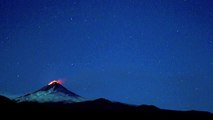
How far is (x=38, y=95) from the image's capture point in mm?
44375

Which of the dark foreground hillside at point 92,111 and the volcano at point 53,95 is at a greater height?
the volcano at point 53,95

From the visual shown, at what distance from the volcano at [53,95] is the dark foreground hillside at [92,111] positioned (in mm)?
7064

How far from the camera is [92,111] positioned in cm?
3020

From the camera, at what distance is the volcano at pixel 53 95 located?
41219mm

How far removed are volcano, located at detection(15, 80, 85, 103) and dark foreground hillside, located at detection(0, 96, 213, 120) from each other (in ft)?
23.2

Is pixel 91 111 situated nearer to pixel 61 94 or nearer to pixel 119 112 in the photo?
pixel 119 112

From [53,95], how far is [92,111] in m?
16.1

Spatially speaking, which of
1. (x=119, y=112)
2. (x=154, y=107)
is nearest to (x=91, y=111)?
(x=119, y=112)

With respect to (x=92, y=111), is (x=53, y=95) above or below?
above

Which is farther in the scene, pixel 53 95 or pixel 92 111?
pixel 53 95

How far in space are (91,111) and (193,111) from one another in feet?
44.1

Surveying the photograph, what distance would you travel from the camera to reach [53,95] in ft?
146

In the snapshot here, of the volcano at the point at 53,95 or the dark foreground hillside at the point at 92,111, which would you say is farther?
the volcano at the point at 53,95

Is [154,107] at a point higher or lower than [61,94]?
lower
